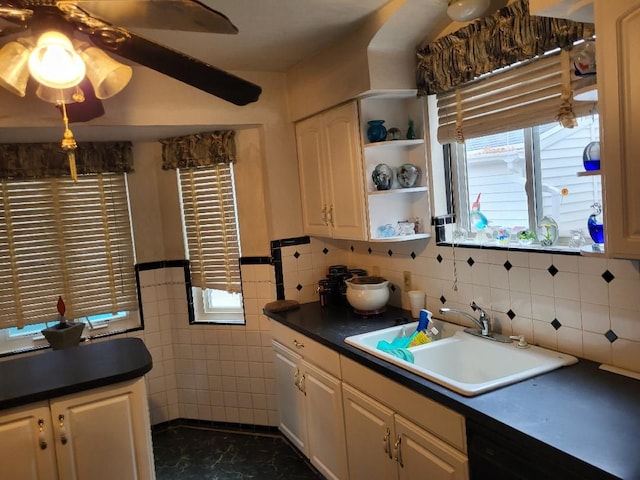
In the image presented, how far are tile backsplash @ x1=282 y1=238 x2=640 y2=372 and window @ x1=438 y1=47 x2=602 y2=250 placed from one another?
107mm

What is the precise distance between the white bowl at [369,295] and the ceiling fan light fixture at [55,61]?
6.32 ft

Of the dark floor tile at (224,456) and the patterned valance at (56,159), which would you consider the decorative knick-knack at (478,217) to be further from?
the patterned valance at (56,159)

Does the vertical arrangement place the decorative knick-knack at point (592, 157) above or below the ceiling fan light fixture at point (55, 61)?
below

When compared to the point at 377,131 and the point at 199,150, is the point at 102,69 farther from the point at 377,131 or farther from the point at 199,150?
the point at 199,150

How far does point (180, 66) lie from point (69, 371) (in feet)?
4.92

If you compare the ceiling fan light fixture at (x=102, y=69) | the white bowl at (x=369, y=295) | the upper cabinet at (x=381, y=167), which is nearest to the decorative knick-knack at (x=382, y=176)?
the upper cabinet at (x=381, y=167)

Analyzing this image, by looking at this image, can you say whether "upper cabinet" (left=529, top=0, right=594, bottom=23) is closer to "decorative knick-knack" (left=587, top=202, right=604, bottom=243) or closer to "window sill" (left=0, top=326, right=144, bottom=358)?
Result: "decorative knick-knack" (left=587, top=202, right=604, bottom=243)

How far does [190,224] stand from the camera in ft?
12.3

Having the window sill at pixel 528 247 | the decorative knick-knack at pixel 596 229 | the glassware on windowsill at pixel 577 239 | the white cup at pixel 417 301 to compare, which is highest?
the decorative knick-knack at pixel 596 229

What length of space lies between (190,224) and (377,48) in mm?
1853

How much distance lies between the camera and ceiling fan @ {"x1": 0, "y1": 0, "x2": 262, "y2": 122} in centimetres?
138

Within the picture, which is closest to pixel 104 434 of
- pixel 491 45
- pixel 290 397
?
pixel 290 397

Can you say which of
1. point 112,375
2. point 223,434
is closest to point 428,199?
point 112,375

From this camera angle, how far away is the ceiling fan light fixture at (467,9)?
2.12 metres
